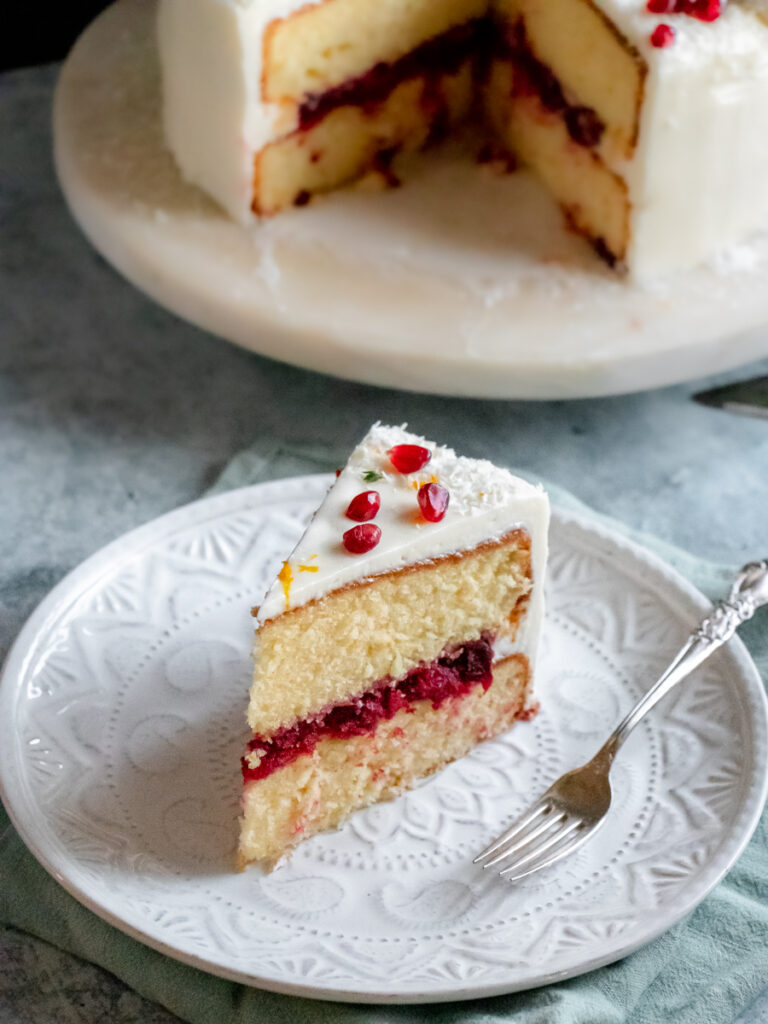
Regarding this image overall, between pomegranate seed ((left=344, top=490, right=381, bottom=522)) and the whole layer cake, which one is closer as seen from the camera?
pomegranate seed ((left=344, top=490, right=381, bottom=522))

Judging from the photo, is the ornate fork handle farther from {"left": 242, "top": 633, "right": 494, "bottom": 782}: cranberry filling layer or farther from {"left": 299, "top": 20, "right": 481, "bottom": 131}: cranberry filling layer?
{"left": 299, "top": 20, "right": 481, "bottom": 131}: cranberry filling layer

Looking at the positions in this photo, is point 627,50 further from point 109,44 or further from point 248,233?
point 109,44

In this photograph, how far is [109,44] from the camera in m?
3.68

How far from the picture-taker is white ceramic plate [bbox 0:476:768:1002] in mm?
1939

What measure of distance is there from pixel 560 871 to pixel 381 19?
6.90 feet

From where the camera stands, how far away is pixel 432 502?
2.15 meters

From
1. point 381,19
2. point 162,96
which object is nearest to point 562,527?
point 381,19

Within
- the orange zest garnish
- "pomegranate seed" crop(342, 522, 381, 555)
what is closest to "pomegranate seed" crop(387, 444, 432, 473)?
"pomegranate seed" crop(342, 522, 381, 555)

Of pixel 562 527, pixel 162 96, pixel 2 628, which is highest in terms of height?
pixel 162 96

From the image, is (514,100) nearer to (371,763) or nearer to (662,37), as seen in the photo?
(662,37)

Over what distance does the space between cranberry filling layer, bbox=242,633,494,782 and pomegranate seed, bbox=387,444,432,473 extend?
0.32 meters

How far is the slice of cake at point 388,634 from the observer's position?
2115 mm

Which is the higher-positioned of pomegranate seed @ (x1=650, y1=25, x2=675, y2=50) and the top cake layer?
pomegranate seed @ (x1=650, y1=25, x2=675, y2=50)

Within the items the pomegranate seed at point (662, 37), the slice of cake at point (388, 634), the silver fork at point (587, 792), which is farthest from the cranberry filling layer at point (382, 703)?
the pomegranate seed at point (662, 37)
